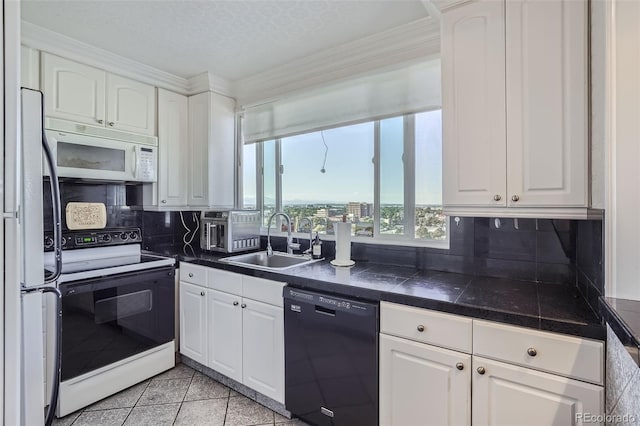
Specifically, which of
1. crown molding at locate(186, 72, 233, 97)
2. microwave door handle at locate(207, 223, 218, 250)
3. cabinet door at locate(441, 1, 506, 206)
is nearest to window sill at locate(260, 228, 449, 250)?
cabinet door at locate(441, 1, 506, 206)

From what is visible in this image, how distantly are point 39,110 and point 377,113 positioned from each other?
1781 mm

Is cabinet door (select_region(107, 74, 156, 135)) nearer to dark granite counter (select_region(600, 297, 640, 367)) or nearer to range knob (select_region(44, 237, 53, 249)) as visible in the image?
range knob (select_region(44, 237, 53, 249))

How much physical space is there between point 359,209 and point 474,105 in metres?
1.10

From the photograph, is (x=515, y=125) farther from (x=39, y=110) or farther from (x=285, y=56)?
(x=39, y=110)

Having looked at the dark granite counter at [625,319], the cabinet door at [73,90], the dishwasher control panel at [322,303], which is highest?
the cabinet door at [73,90]

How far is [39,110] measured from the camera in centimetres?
129

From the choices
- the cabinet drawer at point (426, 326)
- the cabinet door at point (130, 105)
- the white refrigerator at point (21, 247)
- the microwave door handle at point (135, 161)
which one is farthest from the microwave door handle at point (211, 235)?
the cabinet drawer at point (426, 326)

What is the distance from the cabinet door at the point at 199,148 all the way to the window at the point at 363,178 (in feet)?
1.42

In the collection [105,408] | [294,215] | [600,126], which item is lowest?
[105,408]

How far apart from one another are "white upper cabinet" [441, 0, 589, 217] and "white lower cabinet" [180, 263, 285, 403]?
119 centimetres

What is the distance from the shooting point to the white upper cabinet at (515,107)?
1333 mm

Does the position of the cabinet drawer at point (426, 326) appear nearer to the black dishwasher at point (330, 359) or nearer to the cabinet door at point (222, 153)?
the black dishwasher at point (330, 359)

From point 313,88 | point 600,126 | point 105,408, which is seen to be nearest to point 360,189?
point 313,88

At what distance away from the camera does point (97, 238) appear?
245 centimetres
